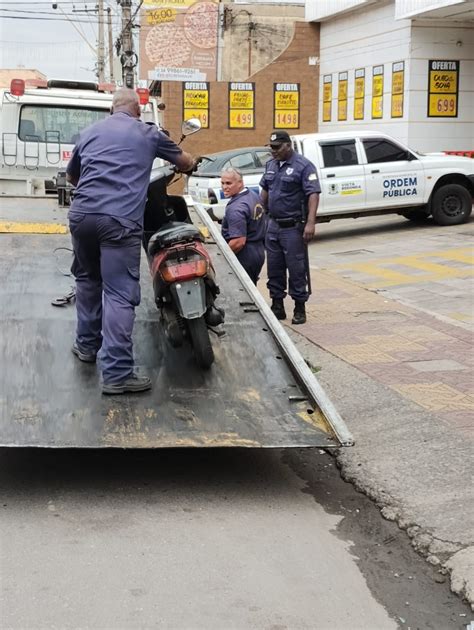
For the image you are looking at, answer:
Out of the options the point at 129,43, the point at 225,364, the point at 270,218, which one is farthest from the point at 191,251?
the point at 129,43

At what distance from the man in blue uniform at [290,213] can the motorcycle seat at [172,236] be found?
134 inches

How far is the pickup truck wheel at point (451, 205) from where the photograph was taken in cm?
1602

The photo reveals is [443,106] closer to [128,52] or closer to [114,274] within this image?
[128,52]

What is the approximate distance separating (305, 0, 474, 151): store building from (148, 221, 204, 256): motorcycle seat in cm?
1441

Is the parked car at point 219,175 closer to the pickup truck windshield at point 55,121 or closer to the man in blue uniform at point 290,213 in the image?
the pickup truck windshield at point 55,121

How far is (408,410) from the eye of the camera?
6.04 m

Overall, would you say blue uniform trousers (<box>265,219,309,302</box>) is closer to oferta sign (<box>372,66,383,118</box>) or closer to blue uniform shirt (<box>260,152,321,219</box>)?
blue uniform shirt (<box>260,152,321,219</box>)

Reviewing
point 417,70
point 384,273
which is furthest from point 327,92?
point 384,273

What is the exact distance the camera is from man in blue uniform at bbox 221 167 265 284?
7637mm

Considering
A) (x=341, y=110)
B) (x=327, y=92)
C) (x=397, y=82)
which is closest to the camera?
(x=397, y=82)

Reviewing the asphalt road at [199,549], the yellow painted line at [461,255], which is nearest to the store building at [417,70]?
the yellow painted line at [461,255]

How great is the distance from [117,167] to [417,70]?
16644 millimetres

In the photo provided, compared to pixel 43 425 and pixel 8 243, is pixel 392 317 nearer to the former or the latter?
pixel 8 243

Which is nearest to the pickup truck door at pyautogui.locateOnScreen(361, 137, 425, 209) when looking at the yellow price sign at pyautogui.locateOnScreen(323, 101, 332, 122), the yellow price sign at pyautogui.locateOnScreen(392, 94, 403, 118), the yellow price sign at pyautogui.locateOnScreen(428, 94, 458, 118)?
the yellow price sign at pyautogui.locateOnScreen(428, 94, 458, 118)
